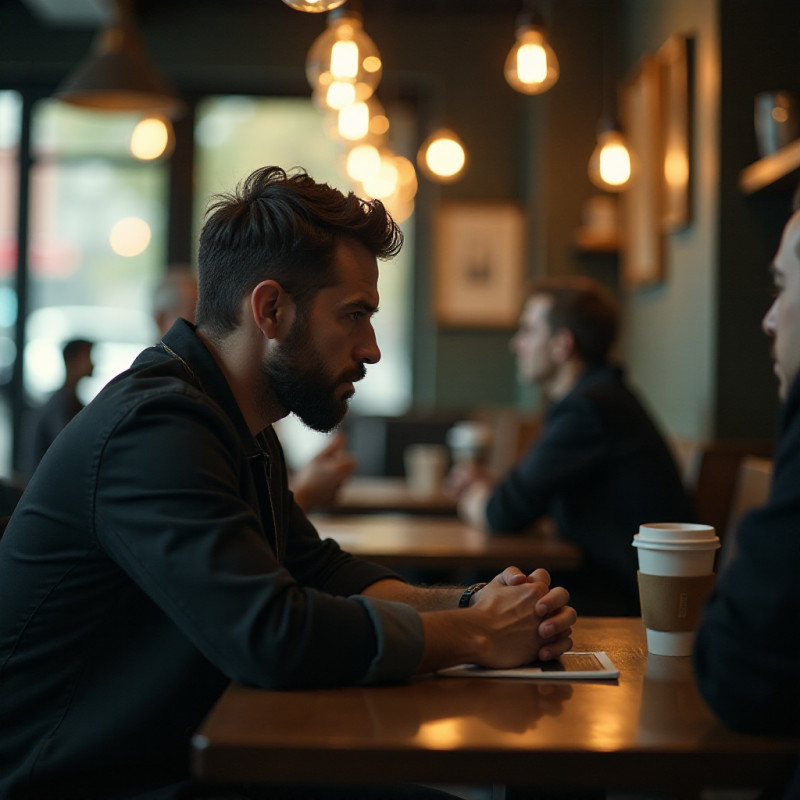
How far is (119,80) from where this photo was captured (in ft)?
12.1

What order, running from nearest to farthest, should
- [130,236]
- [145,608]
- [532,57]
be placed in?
[145,608] < [532,57] < [130,236]

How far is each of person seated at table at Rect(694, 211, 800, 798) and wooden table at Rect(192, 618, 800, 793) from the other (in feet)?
0.10

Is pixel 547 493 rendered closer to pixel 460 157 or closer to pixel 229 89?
pixel 460 157

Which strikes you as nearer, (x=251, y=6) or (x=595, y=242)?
(x=595, y=242)

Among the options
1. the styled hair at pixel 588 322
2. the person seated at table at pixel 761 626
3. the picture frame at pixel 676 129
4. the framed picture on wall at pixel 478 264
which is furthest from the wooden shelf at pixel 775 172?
the framed picture on wall at pixel 478 264

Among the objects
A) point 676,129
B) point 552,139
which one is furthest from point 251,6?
point 676,129

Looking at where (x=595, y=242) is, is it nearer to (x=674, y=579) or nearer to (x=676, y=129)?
(x=676, y=129)

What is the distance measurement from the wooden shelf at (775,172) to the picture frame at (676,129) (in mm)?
426

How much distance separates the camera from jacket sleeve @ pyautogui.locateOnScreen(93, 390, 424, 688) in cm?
112

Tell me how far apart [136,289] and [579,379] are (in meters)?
4.40

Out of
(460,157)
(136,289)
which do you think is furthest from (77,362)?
(136,289)

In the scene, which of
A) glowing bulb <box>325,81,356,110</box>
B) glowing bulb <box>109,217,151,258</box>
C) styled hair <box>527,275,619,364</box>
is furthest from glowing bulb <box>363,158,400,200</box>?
glowing bulb <box>109,217,151,258</box>

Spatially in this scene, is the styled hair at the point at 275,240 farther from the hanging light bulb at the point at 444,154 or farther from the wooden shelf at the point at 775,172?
the hanging light bulb at the point at 444,154

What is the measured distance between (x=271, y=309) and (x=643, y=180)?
3442 millimetres
